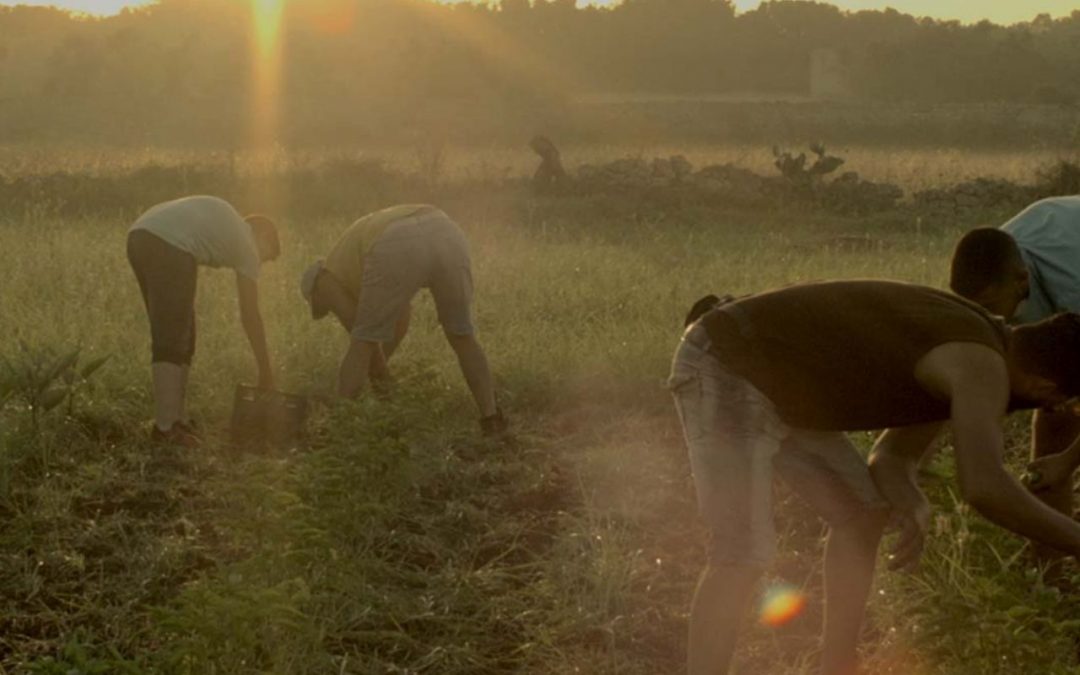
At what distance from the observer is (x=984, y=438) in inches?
110

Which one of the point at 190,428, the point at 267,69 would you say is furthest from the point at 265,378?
the point at 267,69

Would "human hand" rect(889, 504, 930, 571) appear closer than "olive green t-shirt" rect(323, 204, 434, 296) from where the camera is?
Yes

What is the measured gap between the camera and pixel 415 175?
17.7 meters

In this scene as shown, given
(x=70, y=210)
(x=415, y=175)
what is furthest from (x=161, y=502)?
(x=415, y=175)

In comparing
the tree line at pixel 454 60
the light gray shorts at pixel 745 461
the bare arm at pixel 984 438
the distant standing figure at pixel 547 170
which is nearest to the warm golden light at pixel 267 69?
the tree line at pixel 454 60

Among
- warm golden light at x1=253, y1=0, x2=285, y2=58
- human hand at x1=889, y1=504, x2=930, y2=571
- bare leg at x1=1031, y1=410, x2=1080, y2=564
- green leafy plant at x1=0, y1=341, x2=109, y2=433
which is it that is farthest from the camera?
warm golden light at x1=253, y1=0, x2=285, y2=58

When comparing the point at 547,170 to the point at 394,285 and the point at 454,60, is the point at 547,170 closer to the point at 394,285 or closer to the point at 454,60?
the point at 394,285

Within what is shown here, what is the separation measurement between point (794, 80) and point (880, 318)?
57.3 meters

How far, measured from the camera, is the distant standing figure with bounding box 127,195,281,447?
5773 mm

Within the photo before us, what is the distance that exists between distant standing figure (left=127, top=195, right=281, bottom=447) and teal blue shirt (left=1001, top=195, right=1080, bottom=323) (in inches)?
120

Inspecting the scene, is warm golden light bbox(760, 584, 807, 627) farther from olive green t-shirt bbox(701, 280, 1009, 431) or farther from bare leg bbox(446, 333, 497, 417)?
bare leg bbox(446, 333, 497, 417)

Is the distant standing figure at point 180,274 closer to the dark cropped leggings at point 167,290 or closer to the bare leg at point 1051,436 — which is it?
the dark cropped leggings at point 167,290

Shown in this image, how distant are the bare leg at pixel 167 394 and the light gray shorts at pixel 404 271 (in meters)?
0.69

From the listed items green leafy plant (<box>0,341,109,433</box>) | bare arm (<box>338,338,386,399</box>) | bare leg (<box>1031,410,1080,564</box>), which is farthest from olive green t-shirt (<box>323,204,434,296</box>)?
bare leg (<box>1031,410,1080,564</box>)
